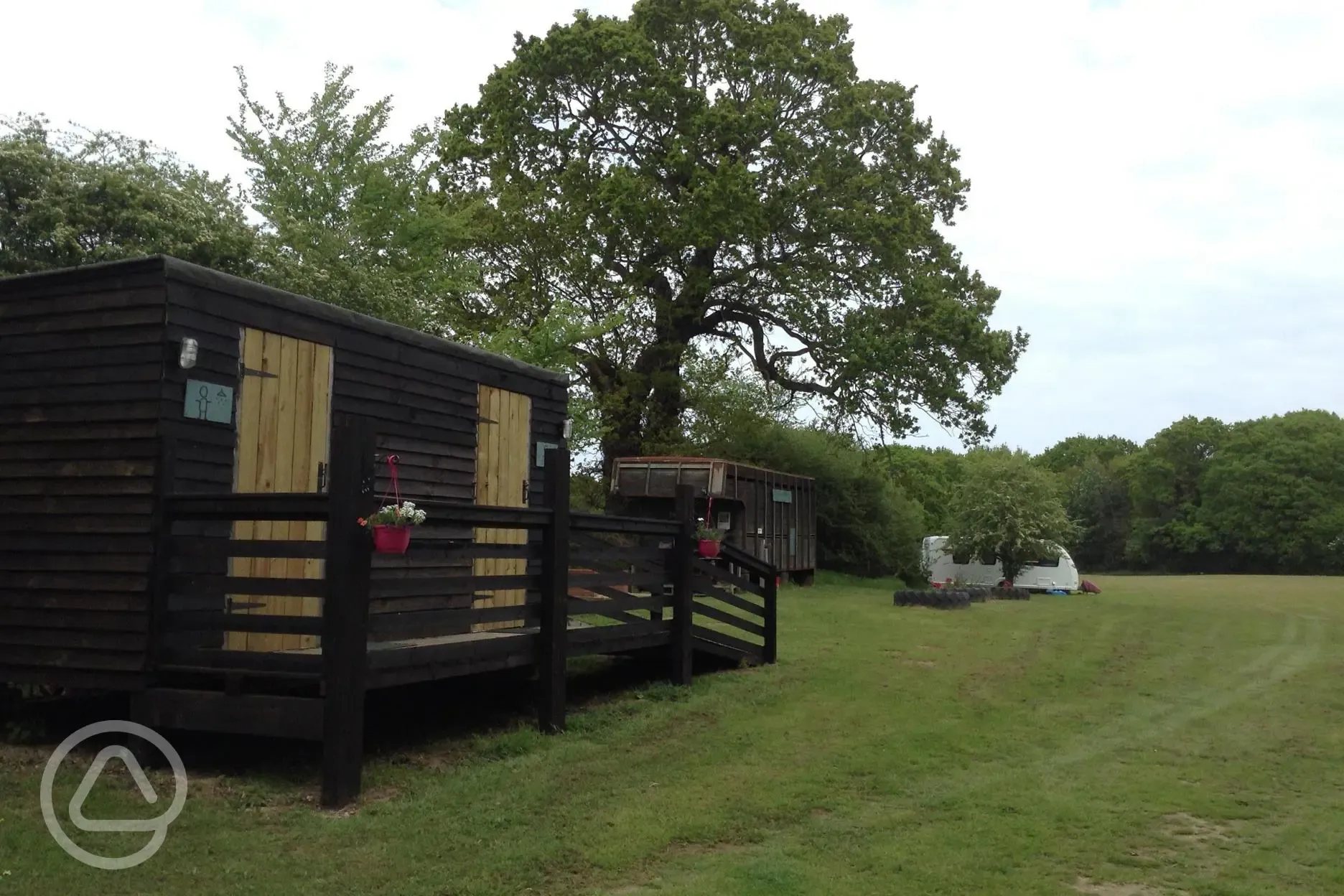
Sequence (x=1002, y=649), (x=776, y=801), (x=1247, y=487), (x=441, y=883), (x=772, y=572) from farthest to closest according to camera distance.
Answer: (x=1247, y=487) < (x=1002, y=649) < (x=772, y=572) < (x=776, y=801) < (x=441, y=883)

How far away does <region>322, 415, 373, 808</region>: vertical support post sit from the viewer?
5.96m

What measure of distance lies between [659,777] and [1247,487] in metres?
66.7

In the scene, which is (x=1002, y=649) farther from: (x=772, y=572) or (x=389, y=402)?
(x=389, y=402)

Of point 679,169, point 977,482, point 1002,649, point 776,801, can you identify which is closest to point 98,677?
point 776,801

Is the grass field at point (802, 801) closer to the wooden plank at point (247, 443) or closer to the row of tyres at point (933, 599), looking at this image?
the wooden plank at point (247, 443)

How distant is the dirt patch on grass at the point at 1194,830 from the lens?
231 inches

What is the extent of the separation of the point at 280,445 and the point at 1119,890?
5.88 m

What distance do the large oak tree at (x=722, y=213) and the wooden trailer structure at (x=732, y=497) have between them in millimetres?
3487

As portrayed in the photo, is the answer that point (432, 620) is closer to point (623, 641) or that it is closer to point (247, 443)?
point (247, 443)

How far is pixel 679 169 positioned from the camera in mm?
23797

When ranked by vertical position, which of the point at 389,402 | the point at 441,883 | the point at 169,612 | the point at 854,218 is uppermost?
the point at 854,218

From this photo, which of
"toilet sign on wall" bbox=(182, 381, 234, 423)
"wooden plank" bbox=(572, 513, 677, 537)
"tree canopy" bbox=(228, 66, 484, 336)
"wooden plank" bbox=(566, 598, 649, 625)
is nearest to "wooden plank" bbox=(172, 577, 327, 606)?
"toilet sign on wall" bbox=(182, 381, 234, 423)

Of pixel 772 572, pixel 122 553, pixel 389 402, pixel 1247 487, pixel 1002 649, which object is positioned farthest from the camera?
pixel 1247 487

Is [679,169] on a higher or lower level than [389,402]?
higher
